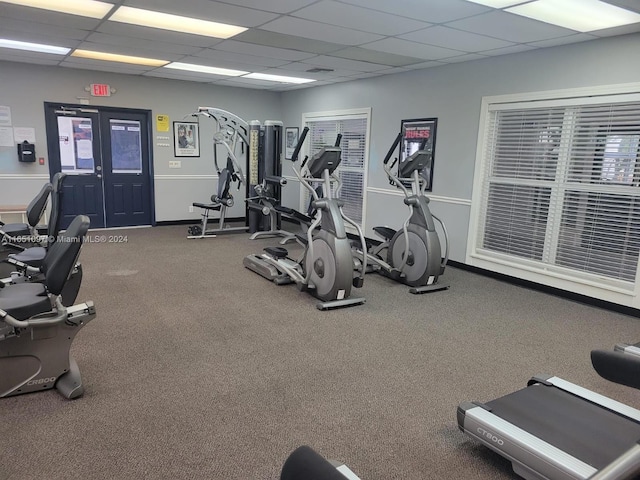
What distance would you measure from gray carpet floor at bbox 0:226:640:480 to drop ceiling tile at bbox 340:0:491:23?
8.68 feet

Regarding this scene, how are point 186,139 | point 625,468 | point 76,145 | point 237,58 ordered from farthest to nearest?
point 186,139 → point 76,145 → point 237,58 → point 625,468

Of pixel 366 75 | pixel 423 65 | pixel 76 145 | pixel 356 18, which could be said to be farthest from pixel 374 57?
pixel 76 145

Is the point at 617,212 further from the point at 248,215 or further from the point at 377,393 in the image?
the point at 248,215

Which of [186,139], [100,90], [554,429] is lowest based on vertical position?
[554,429]

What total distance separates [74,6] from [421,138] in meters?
4.34

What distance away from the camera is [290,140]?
9.28 metres

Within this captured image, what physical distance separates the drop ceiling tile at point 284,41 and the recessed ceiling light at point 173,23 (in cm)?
14

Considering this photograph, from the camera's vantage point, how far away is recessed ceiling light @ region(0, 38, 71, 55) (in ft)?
18.1

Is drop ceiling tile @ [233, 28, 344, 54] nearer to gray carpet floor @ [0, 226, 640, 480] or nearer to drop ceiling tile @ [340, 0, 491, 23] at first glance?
drop ceiling tile @ [340, 0, 491, 23]

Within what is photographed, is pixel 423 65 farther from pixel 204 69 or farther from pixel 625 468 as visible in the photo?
pixel 625 468

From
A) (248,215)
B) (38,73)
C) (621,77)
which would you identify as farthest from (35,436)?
(38,73)

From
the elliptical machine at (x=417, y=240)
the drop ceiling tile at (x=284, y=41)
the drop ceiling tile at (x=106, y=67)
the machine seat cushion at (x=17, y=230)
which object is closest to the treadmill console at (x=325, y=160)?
the elliptical machine at (x=417, y=240)

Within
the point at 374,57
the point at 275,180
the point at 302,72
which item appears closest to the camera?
the point at 374,57

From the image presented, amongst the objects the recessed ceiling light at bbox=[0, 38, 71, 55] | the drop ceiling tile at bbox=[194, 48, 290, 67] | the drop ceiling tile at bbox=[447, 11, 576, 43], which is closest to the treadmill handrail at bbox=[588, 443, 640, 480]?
the drop ceiling tile at bbox=[447, 11, 576, 43]
